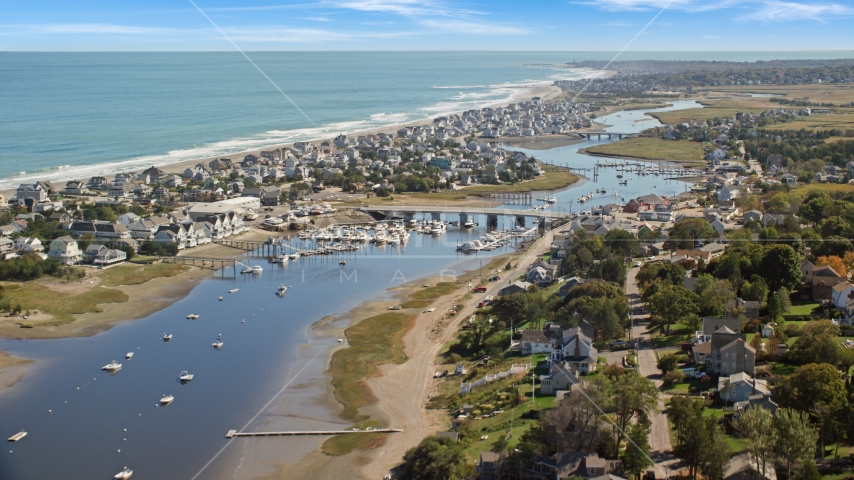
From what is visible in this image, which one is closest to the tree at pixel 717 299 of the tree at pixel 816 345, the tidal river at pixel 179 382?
the tree at pixel 816 345

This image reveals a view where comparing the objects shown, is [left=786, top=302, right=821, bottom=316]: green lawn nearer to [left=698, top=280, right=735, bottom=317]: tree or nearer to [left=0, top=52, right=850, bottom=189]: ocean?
[left=698, top=280, right=735, bottom=317]: tree

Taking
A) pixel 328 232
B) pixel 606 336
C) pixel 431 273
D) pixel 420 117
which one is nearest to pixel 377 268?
pixel 431 273

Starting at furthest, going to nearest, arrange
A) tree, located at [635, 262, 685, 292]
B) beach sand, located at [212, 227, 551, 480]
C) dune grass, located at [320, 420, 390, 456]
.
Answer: tree, located at [635, 262, 685, 292] < dune grass, located at [320, 420, 390, 456] < beach sand, located at [212, 227, 551, 480]

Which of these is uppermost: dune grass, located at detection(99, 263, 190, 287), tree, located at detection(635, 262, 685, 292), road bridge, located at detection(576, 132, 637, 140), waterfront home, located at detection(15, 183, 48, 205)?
waterfront home, located at detection(15, 183, 48, 205)

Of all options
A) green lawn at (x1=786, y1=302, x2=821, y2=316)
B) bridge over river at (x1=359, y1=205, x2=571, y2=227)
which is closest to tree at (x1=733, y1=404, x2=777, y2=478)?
green lawn at (x1=786, y1=302, x2=821, y2=316)

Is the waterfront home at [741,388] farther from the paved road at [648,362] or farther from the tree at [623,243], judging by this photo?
the tree at [623,243]

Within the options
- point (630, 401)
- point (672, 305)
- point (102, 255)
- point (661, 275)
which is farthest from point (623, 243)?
point (102, 255)
